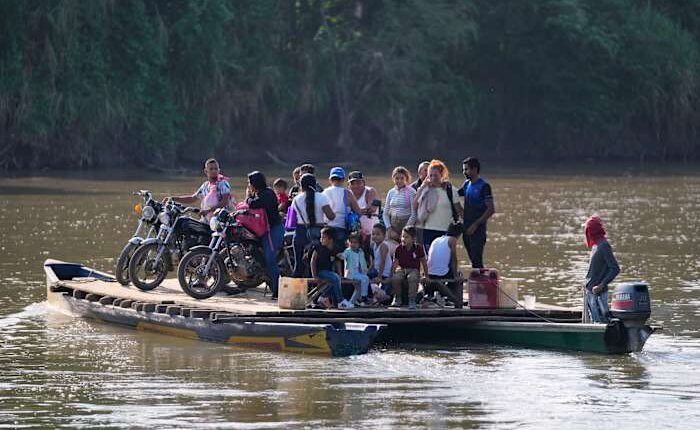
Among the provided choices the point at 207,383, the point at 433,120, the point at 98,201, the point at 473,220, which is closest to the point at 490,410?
the point at 207,383

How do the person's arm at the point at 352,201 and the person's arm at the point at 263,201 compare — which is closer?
the person's arm at the point at 352,201

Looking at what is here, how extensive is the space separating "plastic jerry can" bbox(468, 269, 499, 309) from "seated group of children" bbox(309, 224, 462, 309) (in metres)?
0.28

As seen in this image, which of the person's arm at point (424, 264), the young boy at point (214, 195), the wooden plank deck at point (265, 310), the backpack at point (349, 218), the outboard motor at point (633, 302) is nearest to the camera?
the outboard motor at point (633, 302)

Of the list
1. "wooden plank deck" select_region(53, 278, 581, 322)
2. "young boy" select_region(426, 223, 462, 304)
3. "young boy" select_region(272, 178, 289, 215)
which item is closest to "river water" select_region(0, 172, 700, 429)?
"wooden plank deck" select_region(53, 278, 581, 322)

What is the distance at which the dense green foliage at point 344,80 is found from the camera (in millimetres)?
47906

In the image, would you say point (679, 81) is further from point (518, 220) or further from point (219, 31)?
point (518, 220)

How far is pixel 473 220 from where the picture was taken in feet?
Answer: 55.3

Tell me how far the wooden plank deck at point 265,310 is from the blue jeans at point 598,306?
725 millimetres

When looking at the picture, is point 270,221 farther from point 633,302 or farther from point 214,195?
point 633,302

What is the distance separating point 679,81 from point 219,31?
58.7 ft

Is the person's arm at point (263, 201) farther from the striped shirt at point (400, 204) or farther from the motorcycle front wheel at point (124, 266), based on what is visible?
the motorcycle front wheel at point (124, 266)

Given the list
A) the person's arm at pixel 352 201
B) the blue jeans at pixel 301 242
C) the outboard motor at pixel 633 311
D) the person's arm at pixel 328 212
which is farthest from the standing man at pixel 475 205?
the outboard motor at pixel 633 311

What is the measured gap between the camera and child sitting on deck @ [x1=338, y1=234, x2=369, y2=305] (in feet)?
54.6

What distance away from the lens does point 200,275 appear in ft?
57.2
